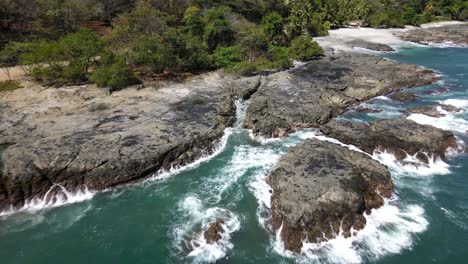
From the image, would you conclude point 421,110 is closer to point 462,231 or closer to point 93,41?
point 462,231

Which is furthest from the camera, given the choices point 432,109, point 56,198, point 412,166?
point 432,109

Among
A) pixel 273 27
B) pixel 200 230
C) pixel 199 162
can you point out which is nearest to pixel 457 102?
pixel 273 27

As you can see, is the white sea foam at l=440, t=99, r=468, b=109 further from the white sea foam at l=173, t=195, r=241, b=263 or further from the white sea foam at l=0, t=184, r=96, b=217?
the white sea foam at l=0, t=184, r=96, b=217

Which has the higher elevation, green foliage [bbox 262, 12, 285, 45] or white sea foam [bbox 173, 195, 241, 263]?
green foliage [bbox 262, 12, 285, 45]

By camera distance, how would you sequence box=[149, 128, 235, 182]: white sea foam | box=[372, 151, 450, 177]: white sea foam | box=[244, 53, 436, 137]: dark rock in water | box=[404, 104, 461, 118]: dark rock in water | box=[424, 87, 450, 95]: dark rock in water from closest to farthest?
box=[149, 128, 235, 182]: white sea foam → box=[372, 151, 450, 177]: white sea foam → box=[244, 53, 436, 137]: dark rock in water → box=[404, 104, 461, 118]: dark rock in water → box=[424, 87, 450, 95]: dark rock in water

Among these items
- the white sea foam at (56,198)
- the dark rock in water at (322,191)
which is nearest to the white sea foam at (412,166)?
the dark rock in water at (322,191)

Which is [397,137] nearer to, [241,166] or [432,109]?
[432,109]

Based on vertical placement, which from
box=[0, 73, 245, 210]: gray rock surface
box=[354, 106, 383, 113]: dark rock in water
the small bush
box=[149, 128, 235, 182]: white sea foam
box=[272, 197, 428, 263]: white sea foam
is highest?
the small bush

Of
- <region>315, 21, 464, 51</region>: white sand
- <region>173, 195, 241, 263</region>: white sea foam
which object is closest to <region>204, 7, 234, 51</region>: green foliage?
<region>315, 21, 464, 51</region>: white sand
